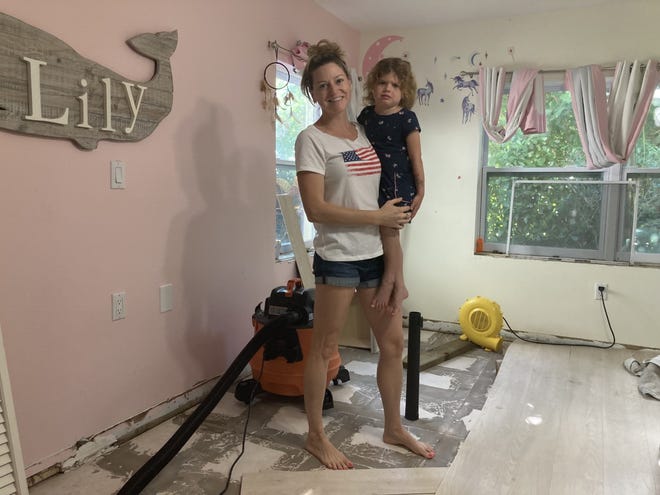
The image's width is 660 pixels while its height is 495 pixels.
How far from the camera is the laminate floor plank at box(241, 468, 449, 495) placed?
1.85m

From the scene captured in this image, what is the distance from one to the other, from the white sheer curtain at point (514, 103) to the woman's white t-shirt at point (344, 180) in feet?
6.34

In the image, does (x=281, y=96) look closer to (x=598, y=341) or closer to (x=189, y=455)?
(x=189, y=455)

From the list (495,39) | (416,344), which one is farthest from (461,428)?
(495,39)

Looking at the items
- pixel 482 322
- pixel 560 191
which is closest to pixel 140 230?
pixel 482 322

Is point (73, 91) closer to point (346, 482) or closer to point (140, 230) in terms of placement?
point (140, 230)

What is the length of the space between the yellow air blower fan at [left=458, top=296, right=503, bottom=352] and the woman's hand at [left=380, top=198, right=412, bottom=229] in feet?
5.86

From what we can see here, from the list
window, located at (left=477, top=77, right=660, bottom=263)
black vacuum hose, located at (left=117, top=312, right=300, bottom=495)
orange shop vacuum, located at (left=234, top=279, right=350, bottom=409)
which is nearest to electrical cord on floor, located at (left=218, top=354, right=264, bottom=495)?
orange shop vacuum, located at (left=234, top=279, right=350, bottom=409)

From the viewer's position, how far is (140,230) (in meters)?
2.23

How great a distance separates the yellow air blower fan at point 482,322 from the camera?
346 centimetres

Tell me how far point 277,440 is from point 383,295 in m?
0.78

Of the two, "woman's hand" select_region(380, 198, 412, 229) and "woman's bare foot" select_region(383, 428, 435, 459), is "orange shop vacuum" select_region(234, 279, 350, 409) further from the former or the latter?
"woman's hand" select_region(380, 198, 412, 229)

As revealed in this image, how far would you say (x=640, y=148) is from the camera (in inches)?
134

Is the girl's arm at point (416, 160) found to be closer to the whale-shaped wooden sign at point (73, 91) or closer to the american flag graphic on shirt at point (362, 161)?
the american flag graphic on shirt at point (362, 161)

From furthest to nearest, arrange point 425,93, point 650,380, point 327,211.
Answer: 1. point 425,93
2. point 650,380
3. point 327,211
